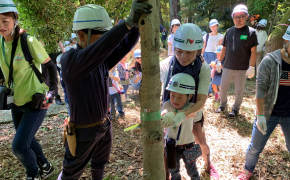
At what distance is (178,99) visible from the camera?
6.98ft

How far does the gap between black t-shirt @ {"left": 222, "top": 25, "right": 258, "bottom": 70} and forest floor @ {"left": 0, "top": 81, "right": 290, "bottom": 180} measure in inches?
55.1

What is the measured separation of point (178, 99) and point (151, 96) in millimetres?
980

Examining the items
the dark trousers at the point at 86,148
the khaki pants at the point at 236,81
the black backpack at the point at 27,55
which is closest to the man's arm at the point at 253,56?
the khaki pants at the point at 236,81

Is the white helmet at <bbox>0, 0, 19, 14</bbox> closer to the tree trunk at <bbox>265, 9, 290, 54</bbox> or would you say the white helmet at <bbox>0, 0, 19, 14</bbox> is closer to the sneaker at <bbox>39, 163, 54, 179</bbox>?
the sneaker at <bbox>39, 163, 54, 179</bbox>

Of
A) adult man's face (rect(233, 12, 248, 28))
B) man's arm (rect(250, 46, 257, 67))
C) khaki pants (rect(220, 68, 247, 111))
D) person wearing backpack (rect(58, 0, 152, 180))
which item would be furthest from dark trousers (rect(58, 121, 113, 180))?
adult man's face (rect(233, 12, 248, 28))

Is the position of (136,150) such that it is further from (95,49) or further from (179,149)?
(95,49)

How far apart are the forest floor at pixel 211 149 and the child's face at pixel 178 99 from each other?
4.74ft

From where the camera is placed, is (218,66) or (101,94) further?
(218,66)

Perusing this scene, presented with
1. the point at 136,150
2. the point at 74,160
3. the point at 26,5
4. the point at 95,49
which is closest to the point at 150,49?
the point at 95,49

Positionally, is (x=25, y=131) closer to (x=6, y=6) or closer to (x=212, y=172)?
(x=6, y=6)

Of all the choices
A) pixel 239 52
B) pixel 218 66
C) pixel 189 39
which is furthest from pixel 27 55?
pixel 218 66

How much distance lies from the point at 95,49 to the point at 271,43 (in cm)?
416

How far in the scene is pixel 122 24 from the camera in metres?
1.28

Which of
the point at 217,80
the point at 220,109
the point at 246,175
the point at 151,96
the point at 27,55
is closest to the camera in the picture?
the point at 151,96
